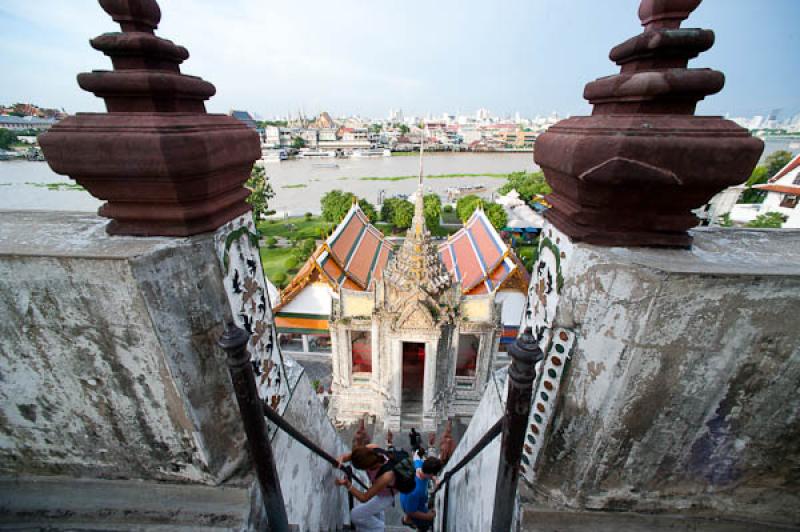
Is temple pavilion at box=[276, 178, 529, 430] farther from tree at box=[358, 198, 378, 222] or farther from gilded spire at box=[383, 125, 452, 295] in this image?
tree at box=[358, 198, 378, 222]

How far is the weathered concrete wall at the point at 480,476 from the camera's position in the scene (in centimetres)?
261

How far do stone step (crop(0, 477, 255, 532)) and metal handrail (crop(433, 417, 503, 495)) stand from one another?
151cm

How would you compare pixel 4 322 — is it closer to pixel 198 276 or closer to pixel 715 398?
pixel 198 276

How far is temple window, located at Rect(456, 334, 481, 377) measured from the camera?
30.9 ft

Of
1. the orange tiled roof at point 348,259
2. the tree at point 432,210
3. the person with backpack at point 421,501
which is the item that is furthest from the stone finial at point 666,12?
the tree at point 432,210

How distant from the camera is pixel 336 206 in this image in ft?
80.8

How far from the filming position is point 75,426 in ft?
7.14

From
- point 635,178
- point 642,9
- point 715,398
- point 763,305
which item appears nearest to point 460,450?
point 715,398

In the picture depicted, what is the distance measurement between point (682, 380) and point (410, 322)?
5957 millimetres

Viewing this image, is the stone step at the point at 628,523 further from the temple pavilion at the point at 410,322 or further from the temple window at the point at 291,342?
the temple window at the point at 291,342

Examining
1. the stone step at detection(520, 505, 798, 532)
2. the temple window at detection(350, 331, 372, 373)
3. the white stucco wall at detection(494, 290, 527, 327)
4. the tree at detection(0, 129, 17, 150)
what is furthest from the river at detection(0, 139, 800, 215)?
the stone step at detection(520, 505, 798, 532)

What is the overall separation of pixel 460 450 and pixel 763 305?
2827 millimetres

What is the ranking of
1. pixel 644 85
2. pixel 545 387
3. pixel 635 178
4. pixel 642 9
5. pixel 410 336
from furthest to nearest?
pixel 410 336, pixel 545 387, pixel 642 9, pixel 644 85, pixel 635 178

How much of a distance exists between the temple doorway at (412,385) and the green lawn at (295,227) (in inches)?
595
